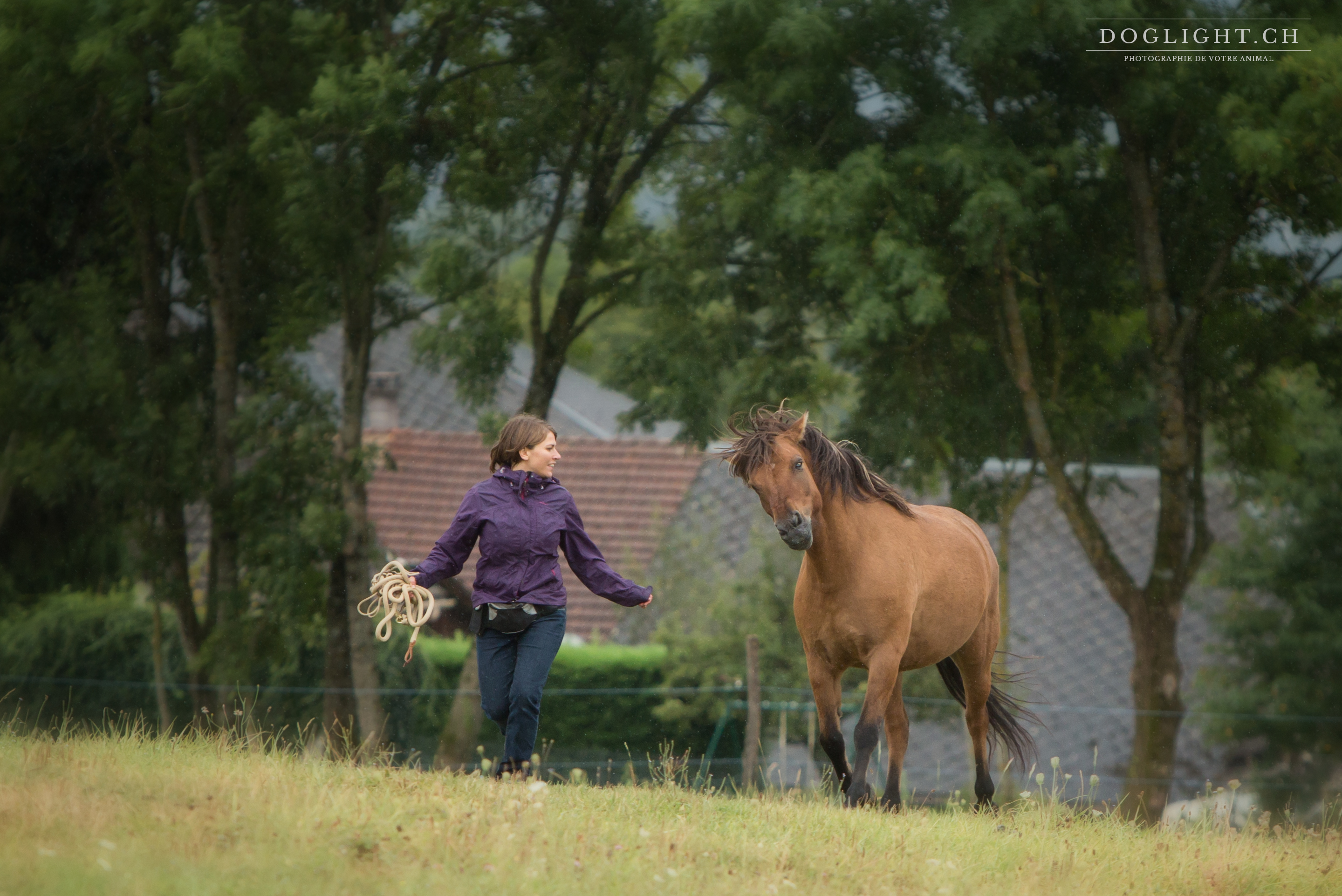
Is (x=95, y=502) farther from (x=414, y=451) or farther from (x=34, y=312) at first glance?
(x=414, y=451)

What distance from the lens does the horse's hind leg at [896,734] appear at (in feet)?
Answer: 22.9

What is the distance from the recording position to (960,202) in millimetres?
12477

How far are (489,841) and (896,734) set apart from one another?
133 inches

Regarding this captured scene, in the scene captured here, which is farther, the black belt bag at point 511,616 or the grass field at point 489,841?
the black belt bag at point 511,616

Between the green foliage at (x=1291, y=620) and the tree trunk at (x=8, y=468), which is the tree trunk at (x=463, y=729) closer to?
the tree trunk at (x=8, y=468)

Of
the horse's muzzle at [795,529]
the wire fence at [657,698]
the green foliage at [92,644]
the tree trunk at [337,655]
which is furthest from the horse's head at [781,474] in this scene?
the green foliage at [92,644]

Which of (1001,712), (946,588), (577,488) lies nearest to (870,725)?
(946,588)

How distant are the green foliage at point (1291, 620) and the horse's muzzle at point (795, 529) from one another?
13.3m

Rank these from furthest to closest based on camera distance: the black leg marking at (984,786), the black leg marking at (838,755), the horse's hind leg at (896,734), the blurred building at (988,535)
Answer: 1. the blurred building at (988,535)
2. the black leg marking at (984,786)
3. the horse's hind leg at (896,734)
4. the black leg marking at (838,755)

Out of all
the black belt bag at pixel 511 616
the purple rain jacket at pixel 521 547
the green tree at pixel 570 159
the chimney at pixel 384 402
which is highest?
the green tree at pixel 570 159

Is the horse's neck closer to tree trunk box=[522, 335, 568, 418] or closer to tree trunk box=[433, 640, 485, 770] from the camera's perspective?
tree trunk box=[433, 640, 485, 770]

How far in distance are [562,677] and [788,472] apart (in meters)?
12.9

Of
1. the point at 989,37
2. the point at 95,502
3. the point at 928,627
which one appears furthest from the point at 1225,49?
the point at 95,502

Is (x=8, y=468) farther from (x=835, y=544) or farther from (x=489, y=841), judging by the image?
(x=489, y=841)
